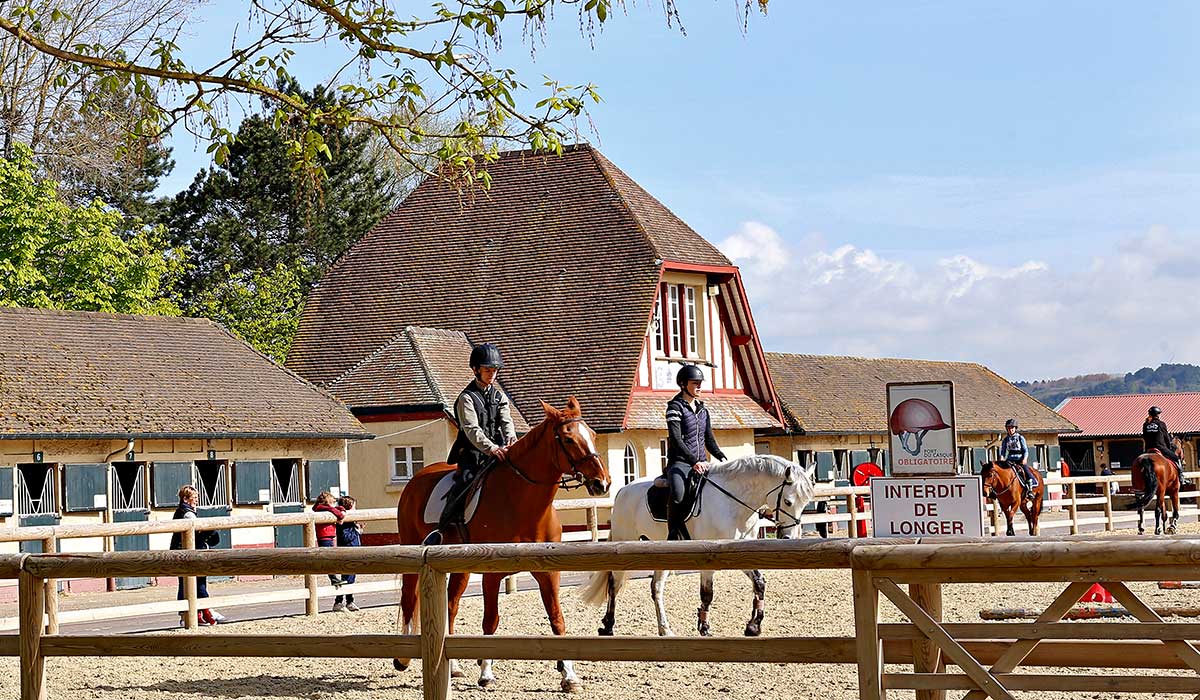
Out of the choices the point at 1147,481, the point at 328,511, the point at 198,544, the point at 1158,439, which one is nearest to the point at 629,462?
the point at 1147,481

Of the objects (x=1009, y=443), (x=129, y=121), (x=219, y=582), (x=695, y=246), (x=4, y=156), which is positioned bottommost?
(x=219, y=582)

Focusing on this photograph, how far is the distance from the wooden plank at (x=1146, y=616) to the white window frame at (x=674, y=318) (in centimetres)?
2957

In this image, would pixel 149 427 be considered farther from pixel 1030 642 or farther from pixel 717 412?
pixel 1030 642

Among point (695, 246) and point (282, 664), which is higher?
point (695, 246)

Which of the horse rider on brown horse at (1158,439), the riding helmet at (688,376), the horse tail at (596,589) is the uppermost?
the riding helmet at (688,376)

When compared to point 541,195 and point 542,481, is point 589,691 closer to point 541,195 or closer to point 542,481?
point 542,481

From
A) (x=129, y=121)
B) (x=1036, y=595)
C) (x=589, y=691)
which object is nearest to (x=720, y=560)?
(x=589, y=691)

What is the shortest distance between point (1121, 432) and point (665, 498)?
59.4 meters

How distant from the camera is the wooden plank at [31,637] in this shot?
24.9 feet

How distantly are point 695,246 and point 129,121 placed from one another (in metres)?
26.5

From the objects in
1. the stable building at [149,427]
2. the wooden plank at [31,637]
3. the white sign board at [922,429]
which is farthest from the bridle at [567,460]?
the stable building at [149,427]

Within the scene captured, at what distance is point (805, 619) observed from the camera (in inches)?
630

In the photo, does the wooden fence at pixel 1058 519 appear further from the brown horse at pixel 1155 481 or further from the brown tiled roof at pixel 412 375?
the brown tiled roof at pixel 412 375

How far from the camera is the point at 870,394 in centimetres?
4703
